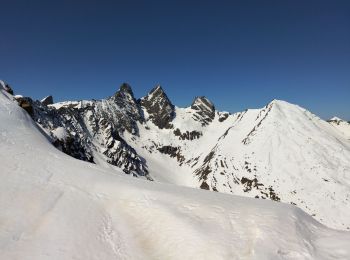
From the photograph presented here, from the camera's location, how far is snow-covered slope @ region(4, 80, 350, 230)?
291ft

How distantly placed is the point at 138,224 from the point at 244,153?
112417mm

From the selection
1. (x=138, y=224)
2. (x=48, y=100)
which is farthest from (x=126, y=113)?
(x=138, y=224)

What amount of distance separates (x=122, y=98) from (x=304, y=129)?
12058cm

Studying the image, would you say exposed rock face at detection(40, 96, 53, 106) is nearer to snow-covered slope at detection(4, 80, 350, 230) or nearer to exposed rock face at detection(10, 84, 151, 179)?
snow-covered slope at detection(4, 80, 350, 230)

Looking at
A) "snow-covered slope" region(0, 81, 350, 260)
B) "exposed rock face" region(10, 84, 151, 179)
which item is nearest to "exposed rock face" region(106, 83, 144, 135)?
"exposed rock face" region(10, 84, 151, 179)

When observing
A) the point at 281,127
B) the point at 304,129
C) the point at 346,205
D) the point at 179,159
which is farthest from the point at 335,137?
the point at 179,159

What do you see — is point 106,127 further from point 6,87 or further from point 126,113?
point 6,87

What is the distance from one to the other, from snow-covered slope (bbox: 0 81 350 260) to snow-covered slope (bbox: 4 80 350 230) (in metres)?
35.5

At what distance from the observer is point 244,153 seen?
123 metres

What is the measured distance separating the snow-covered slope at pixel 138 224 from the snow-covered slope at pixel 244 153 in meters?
35.5

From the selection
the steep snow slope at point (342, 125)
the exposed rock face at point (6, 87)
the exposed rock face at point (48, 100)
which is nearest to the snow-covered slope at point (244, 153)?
the steep snow slope at point (342, 125)

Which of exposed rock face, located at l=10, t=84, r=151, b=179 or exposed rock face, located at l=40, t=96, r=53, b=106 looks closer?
exposed rock face, located at l=10, t=84, r=151, b=179

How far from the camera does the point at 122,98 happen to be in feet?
650

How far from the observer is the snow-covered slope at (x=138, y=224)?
12.2 meters
